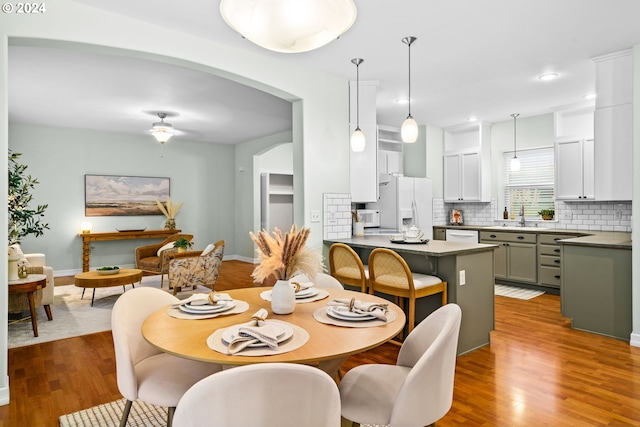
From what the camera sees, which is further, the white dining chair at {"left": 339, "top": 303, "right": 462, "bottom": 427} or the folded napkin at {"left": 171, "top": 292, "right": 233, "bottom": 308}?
the folded napkin at {"left": 171, "top": 292, "right": 233, "bottom": 308}

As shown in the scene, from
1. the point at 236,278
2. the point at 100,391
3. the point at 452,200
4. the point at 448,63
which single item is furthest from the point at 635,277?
the point at 236,278

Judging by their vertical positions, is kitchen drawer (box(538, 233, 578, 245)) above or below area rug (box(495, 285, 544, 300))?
above

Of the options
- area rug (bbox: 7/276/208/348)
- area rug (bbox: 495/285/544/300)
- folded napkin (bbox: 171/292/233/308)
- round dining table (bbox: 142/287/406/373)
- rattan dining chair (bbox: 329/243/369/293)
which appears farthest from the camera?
area rug (bbox: 495/285/544/300)

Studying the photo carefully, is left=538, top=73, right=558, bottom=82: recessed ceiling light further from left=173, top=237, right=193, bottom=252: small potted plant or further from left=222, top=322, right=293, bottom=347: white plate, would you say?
left=173, top=237, right=193, bottom=252: small potted plant

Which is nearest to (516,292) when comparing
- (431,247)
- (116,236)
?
(431,247)

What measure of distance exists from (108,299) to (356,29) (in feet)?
14.9

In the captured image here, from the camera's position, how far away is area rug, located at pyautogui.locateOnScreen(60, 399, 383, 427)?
7.26ft

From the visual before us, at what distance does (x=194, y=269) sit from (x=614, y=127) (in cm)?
499

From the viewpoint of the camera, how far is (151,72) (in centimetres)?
423

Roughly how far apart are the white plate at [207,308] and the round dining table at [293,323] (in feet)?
0.19

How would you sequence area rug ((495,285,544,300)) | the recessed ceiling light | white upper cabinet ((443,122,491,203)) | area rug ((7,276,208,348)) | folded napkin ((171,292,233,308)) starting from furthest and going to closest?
white upper cabinet ((443,122,491,203)) < area rug ((495,285,544,300)) < the recessed ceiling light < area rug ((7,276,208,348)) < folded napkin ((171,292,233,308))

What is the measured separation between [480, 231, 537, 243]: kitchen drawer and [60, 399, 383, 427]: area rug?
4458 mm

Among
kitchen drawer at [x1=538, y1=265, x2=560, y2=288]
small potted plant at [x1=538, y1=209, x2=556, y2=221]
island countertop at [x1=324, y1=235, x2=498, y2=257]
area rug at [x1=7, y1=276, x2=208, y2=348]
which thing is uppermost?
small potted plant at [x1=538, y1=209, x2=556, y2=221]

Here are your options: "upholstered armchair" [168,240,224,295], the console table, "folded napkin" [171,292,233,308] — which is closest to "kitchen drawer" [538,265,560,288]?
"upholstered armchair" [168,240,224,295]
